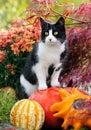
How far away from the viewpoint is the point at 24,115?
12.5 ft

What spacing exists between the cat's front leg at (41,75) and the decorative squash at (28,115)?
12.7 inches

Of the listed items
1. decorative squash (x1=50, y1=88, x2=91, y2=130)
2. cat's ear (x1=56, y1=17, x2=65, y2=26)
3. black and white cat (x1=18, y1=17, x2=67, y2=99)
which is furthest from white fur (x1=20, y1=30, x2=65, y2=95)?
decorative squash (x1=50, y1=88, x2=91, y2=130)

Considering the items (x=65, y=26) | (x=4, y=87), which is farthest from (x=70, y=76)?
(x=4, y=87)

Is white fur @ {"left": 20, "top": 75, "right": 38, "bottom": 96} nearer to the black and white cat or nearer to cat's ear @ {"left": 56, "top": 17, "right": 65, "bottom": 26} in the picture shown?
the black and white cat

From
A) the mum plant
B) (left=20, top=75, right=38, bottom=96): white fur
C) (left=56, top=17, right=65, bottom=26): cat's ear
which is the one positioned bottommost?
(left=20, top=75, right=38, bottom=96): white fur

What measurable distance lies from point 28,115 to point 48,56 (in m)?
0.56

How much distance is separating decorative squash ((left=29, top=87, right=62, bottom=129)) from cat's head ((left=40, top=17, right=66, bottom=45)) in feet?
1.43

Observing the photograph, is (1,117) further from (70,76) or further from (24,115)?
(70,76)

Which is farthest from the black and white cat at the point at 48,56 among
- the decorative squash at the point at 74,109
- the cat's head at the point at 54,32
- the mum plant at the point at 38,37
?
the decorative squash at the point at 74,109

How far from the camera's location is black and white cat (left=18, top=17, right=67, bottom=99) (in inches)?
157

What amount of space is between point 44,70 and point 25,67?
28 centimetres

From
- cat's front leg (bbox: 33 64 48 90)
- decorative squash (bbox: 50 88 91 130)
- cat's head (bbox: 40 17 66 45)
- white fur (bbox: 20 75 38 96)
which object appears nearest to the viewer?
decorative squash (bbox: 50 88 91 130)

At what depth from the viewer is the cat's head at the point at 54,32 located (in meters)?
3.95

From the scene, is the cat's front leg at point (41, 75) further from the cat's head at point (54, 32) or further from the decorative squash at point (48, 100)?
the cat's head at point (54, 32)
